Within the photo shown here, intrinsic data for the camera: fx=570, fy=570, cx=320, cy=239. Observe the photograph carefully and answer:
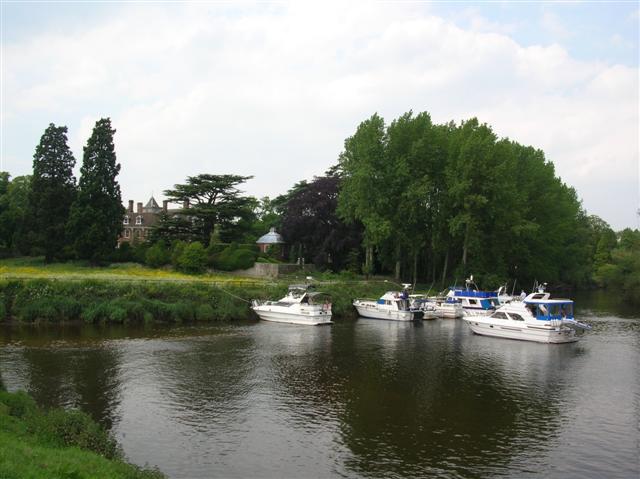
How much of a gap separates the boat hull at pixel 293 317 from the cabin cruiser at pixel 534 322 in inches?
487

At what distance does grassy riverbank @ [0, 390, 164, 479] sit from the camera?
1272 cm

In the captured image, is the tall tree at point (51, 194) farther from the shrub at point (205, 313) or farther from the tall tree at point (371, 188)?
the tall tree at point (371, 188)

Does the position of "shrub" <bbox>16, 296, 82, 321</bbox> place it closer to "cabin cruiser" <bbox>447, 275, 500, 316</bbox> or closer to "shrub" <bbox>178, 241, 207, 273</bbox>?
"shrub" <bbox>178, 241, 207, 273</bbox>

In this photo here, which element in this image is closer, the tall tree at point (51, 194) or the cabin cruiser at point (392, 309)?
the cabin cruiser at point (392, 309)

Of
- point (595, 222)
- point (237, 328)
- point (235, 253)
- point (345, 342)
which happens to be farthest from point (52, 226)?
point (595, 222)

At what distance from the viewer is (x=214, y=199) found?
78188 millimetres

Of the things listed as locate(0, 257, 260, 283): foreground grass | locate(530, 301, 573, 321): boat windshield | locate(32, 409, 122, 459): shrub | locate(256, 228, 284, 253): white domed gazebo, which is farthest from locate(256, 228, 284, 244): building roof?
locate(32, 409, 122, 459): shrub

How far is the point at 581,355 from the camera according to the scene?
37.6 metres

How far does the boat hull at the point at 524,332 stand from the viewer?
4219 cm

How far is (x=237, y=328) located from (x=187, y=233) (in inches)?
1237

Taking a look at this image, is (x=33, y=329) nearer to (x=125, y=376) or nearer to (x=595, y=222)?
(x=125, y=376)

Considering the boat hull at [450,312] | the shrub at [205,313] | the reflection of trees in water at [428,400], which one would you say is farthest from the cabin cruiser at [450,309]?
the shrub at [205,313]

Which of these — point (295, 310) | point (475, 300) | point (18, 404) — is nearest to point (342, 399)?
point (18, 404)

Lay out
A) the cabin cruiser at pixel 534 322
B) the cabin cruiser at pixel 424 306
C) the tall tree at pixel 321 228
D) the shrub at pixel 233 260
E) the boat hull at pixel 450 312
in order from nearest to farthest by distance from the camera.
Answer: the cabin cruiser at pixel 534 322
the cabin cruiser at pixel 424 306
the boat hull at pixel 450 312
the shrub at pixel 233 260
the tall tree at pixel 321 228
